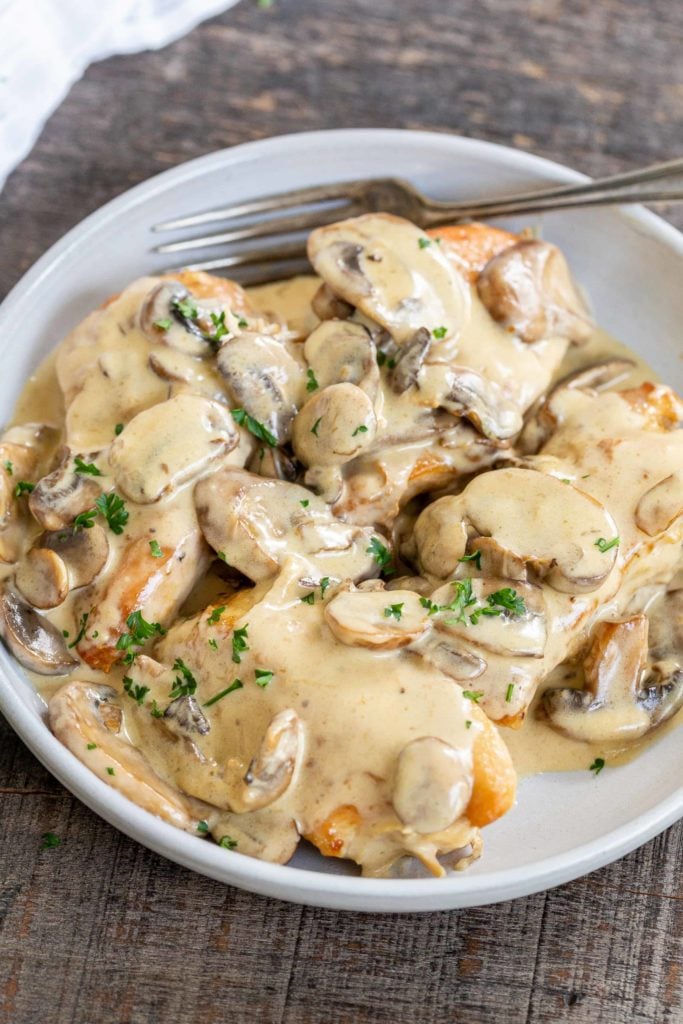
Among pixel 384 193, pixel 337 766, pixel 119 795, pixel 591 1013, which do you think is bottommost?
pixel 591 1013

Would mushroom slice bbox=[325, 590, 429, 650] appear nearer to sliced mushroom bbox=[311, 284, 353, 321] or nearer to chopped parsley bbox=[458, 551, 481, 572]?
chopped parsley bbox=[458, 551, 481, 572]

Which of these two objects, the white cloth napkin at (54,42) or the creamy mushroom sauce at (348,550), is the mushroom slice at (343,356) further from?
the white cloth napkin at (54,42)

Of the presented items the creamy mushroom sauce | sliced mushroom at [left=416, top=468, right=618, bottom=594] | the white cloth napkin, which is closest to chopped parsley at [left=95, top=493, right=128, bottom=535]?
the creamy mushroom sauce

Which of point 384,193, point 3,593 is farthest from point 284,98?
point 3,593

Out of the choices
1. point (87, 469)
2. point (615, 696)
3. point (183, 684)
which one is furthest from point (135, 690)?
point (615, 696)

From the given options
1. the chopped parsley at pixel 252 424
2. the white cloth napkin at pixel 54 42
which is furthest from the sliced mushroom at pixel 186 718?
the white cloth napkin at pixel 54 42

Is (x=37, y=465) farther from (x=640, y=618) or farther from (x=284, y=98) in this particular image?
(x=284, y=98)
